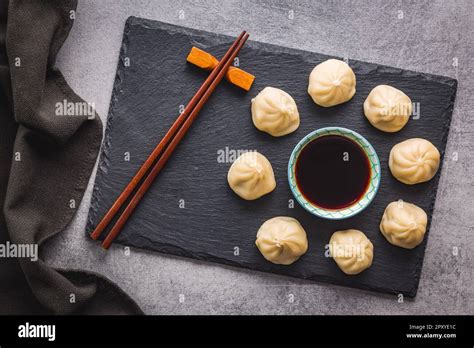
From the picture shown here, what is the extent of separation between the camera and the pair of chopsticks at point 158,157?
159 cm

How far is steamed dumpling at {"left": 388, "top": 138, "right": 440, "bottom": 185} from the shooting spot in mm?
1595

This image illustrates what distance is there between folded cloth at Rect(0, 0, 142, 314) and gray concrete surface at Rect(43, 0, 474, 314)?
0.18 feet

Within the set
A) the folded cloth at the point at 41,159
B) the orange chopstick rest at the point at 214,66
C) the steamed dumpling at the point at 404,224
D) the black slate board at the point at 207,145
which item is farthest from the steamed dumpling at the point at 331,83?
the folded cloth at the point at 41,159

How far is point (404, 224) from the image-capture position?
1582mm

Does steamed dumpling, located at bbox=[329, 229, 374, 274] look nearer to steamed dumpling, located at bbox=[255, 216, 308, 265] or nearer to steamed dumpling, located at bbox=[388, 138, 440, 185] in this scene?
steamed dumpling, located at bbox=[255, 216, 308, 265]

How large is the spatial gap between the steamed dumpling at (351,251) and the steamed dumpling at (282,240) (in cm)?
8

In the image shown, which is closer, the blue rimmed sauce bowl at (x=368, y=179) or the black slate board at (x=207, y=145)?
the blue rimmed sauce bowl at (x=368, y=179)

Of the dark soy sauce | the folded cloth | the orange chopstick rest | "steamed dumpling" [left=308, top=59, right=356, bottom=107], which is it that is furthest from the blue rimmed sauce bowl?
the folded cloth

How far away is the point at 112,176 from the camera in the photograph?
5.36 feet

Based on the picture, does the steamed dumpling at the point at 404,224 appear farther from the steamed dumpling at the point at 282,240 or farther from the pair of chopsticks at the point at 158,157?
the pair of chopsticks at the point at 158,157

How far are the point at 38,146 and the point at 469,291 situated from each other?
125cm

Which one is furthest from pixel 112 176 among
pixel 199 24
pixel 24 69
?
pixel 199 24
